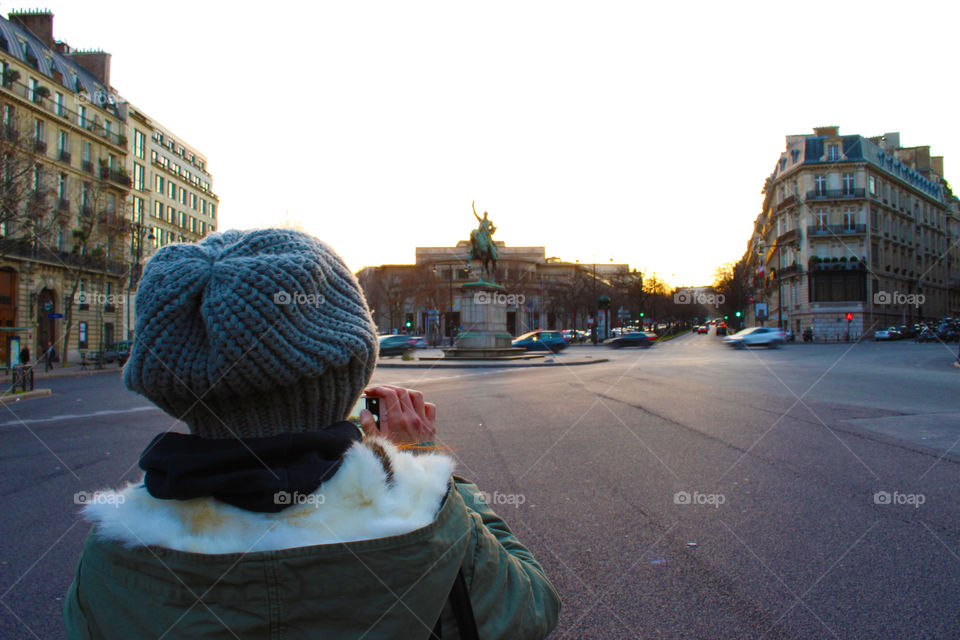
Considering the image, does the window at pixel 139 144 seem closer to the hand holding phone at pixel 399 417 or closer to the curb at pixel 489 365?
the curb at pixel 489 365

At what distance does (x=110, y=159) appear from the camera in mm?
45281

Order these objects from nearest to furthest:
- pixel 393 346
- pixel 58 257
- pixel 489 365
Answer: pixel 489 365 → pixel 58 257 → pixel 393 346

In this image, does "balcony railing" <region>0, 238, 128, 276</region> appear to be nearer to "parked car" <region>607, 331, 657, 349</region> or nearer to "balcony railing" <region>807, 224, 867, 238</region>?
"parked car" <region>607, 331, 657, 349</region>

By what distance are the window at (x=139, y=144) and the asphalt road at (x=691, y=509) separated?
4703cm

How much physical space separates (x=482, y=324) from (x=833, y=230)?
47899 mm

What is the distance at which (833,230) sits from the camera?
2442 inches

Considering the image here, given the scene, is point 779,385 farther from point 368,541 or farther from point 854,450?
point 368,541

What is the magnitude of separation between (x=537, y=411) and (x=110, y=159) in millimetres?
47303

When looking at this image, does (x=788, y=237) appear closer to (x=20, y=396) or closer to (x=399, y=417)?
(x=20, y=396)

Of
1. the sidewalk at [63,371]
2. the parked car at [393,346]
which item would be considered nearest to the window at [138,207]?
the sidewalk at [63,371]

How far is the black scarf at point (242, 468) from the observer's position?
1.09 m

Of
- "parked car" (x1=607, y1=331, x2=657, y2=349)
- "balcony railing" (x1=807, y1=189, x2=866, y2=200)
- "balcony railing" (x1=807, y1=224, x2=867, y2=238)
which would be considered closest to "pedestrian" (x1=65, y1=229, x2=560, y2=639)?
"parked car" (x1=607, y1=331, x2=657, y2=349)

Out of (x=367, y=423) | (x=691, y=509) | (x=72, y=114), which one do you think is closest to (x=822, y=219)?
(x=72, y=114)

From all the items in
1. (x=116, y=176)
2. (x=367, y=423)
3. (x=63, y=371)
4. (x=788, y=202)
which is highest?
(x=788, y=202)
